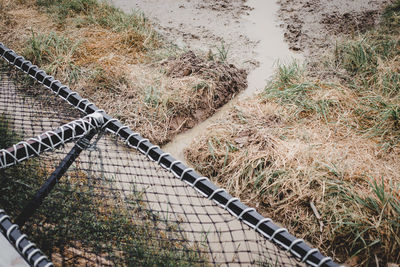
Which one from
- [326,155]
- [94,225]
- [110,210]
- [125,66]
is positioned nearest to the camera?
[94,225]

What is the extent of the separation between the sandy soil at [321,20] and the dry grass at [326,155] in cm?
85

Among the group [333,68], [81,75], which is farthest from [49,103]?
[333,68]

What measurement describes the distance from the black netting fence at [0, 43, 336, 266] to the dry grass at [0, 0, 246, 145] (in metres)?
0.72

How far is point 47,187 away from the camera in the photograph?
153 cm

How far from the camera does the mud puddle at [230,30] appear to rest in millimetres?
3719

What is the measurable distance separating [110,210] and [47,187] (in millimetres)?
567

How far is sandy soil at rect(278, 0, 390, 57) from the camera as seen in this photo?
4.11m

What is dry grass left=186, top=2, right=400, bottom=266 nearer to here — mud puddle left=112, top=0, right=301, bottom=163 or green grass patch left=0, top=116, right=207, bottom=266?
mud puddle left=112, top=0, right=301, bottom=163

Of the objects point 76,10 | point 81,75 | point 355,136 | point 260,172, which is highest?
point 76,10

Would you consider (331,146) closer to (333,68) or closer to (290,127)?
(290,127)

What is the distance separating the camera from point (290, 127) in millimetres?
2625

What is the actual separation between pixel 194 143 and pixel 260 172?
28.3 inches

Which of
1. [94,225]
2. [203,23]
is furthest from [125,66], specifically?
[94,225]

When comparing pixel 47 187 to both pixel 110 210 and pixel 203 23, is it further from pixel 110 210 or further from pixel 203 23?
pixel 203 23
